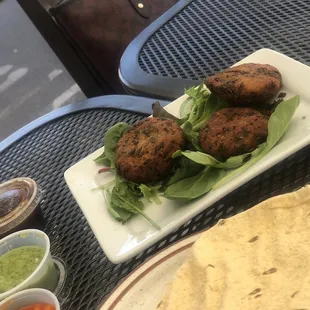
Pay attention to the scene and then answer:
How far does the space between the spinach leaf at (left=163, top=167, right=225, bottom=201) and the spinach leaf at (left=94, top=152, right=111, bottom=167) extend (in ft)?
0.75

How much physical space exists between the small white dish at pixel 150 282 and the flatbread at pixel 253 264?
0.21 ft

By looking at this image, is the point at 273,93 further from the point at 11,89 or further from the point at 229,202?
the point at 11,89

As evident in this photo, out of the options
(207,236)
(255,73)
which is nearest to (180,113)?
(255,73)

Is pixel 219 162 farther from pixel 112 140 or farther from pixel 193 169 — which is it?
pixel 112 140

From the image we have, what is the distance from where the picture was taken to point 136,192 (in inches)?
43.6

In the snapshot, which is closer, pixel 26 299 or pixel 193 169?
pixel 26 299

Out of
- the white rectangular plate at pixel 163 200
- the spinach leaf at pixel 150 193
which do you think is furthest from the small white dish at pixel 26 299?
the spinach leaf at pixel 150 193

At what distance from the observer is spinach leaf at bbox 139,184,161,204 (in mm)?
1076

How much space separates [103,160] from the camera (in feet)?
4.09

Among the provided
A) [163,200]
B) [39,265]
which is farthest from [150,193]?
[39,265]

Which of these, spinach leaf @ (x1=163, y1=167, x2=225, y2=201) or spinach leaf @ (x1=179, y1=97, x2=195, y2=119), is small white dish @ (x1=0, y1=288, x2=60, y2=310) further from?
spinach leaf @ (x1=179, y1=97, x2=195, y2=119)

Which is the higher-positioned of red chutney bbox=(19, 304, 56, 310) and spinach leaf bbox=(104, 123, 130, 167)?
spinach leaf bbox=(104, 123, 130, 167)

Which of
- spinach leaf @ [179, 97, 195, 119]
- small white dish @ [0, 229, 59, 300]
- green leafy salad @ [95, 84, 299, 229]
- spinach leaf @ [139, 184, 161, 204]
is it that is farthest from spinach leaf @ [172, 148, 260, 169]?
small white dish @ [0, 229, 59, 300]

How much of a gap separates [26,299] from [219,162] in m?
0.42
